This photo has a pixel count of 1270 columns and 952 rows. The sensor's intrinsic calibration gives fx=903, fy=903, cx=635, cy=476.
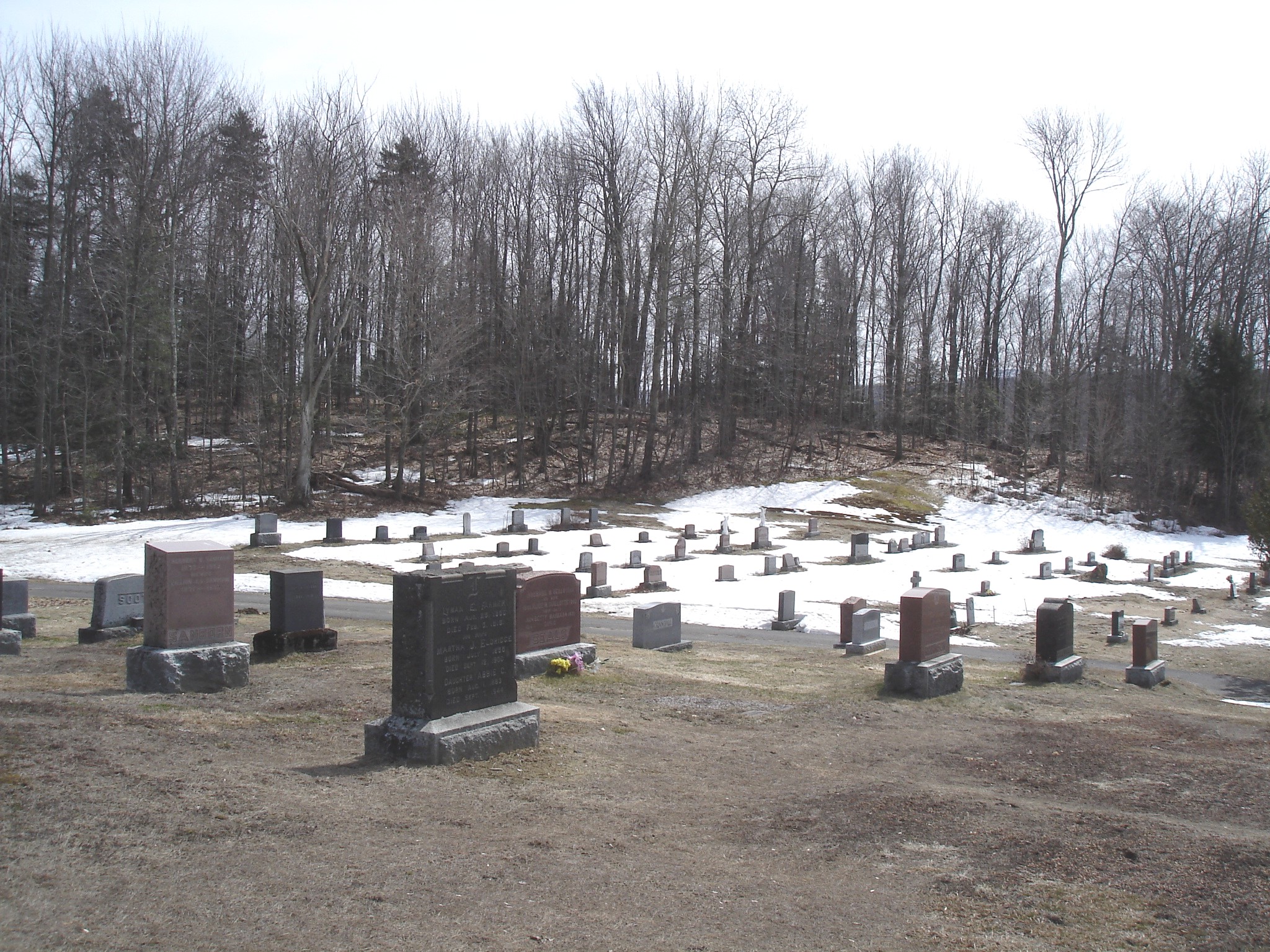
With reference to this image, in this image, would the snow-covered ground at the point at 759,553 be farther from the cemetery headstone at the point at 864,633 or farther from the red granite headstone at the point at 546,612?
the red granite headstone at the point at 546,612

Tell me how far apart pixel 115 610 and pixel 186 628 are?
4306 mm

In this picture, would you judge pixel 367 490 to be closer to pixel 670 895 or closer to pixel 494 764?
pixel 494 764

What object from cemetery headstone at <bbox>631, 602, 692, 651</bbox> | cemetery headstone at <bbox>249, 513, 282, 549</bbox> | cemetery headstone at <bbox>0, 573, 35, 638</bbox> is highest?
cemetery headstone at <bbox>249, 513, 282, 549</bbox>

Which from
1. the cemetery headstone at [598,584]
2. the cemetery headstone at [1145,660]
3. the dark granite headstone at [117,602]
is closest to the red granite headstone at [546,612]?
the dark granite headstone at [117,602]

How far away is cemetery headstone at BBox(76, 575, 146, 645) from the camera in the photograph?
456 inches

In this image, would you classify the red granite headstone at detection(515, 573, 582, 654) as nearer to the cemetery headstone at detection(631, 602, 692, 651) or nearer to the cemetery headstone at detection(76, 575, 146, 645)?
the cemetery headstone at detection(631, 602, 692, 651)

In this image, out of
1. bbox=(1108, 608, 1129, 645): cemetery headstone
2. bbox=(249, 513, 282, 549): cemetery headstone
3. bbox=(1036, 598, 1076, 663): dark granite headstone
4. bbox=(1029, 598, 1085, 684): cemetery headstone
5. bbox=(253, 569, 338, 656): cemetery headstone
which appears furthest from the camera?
bbox=(249, 513, 282, 549): cemetery headstone

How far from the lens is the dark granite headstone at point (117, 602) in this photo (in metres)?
11.7

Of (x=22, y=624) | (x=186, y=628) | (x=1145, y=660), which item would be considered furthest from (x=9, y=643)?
(x=1145, y=660)

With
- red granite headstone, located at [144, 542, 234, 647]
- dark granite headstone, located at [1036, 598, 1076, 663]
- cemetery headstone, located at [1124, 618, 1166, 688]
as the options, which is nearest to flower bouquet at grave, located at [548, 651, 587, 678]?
red granite headstone, located at [144, 542, 234, 647]

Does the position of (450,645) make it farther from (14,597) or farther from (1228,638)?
(1228,638)

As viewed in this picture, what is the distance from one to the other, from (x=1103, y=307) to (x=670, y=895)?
48.8 m

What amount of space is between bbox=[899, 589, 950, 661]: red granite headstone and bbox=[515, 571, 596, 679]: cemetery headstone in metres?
3.56

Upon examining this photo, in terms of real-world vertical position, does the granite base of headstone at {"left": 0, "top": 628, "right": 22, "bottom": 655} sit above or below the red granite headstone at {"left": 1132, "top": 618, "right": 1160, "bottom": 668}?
above
